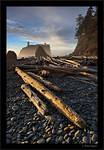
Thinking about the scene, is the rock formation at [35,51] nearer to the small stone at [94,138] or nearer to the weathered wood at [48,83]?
the weathered wood at [48,83]

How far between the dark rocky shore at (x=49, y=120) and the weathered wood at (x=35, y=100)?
0.06 m

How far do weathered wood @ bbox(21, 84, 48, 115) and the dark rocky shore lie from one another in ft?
0.19

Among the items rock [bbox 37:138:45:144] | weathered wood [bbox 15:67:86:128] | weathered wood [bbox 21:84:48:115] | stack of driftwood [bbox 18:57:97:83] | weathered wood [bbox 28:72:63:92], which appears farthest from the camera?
stack of driftwood [bbox 18:57:97:83]

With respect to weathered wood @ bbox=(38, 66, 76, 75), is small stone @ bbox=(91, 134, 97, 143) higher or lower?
lower

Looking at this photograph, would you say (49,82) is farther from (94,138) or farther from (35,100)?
(94,138)

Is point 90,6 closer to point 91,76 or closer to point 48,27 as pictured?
point 48,27

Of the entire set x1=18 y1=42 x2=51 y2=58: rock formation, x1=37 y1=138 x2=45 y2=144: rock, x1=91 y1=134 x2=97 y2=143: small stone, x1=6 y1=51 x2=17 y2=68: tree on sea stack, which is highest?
x1=18 y1=42 x2=51 y2=58: rock formation

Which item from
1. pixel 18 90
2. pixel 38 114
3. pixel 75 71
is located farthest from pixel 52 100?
pixel 75 71

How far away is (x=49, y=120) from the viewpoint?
3338 millimetres

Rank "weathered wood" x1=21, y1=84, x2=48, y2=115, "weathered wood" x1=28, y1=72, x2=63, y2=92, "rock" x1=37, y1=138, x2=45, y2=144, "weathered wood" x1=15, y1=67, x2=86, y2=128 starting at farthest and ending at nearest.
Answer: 1. "weathered wood" x1=28, y1=72, x2=63, y2=92
2. "weathered wood" x1=21, y1=84, x2=48, y2=115
3. "rock" x1=37, y1=138, x2=45, y2=144
4. "weathered wood" x1=15, y1=67, x2=86, y2=128

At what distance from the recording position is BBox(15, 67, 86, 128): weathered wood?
3.19 meters

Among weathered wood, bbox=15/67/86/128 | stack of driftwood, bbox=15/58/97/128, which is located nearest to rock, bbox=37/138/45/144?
stack of driftwood, bbox=15/58/97/128

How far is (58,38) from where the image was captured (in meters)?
3.57

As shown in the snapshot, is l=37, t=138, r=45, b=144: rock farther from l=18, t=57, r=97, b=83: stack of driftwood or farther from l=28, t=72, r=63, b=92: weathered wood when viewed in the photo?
l=18, t=57, r=97, b=83: stack of driftwood
